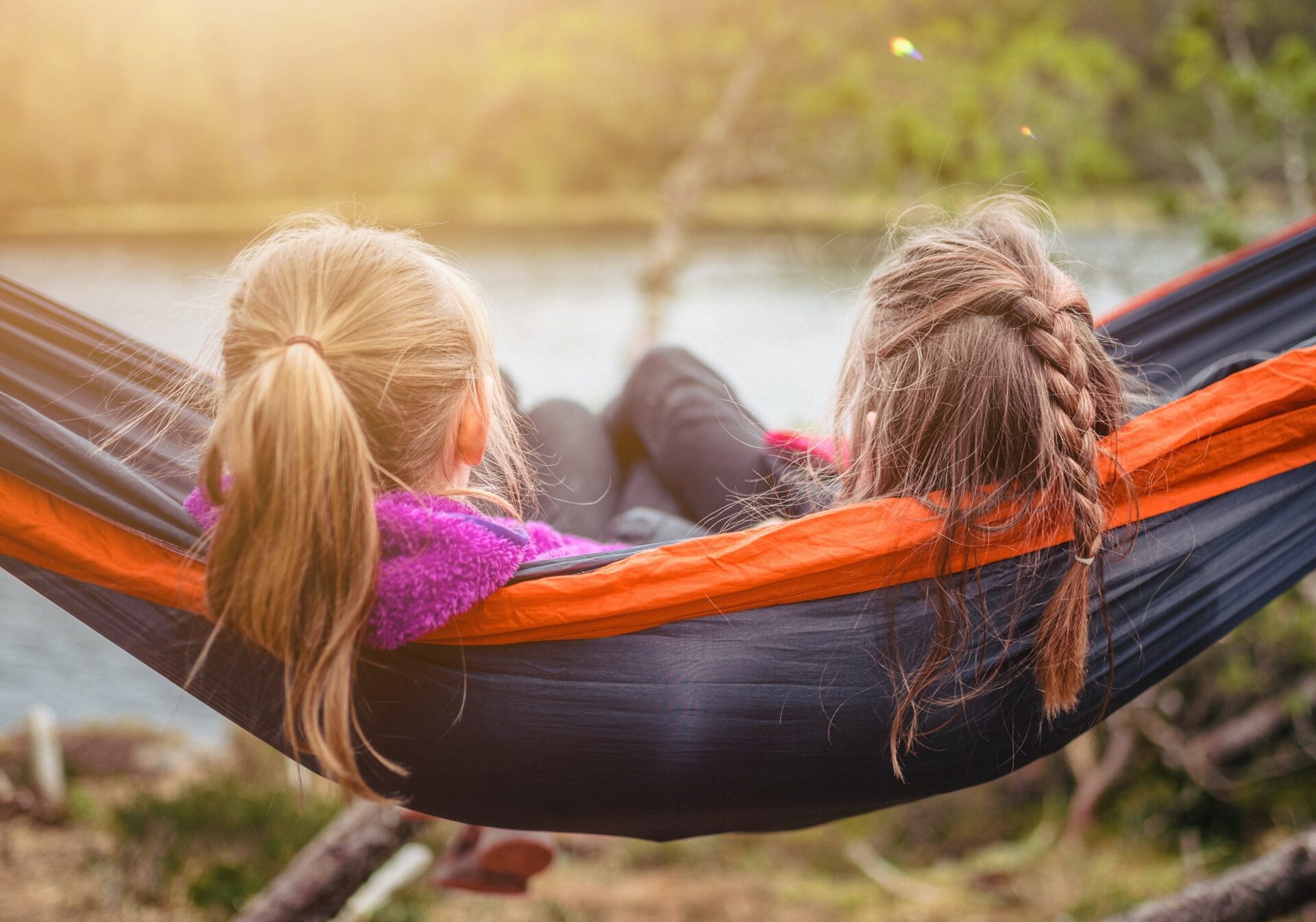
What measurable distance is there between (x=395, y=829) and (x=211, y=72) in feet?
13.6

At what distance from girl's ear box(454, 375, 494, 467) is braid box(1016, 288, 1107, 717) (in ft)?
1.56

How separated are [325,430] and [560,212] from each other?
4795 millimetres

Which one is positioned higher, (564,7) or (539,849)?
(564,7)

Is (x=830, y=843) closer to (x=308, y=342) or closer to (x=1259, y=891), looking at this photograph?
(x=1259, y=891)

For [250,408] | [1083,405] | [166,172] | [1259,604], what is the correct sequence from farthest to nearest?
[166,172] < [1259,604] < [1083,405] < [250,408]

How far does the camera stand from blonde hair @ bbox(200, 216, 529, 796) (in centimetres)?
67

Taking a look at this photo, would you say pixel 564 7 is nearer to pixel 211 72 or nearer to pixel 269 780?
pixel 211 72

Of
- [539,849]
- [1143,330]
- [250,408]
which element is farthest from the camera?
[539,849]

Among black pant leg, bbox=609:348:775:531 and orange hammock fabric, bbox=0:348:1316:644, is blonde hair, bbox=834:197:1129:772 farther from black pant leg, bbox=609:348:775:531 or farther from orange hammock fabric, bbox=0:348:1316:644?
black pant leg, bbox=609:348:775:531

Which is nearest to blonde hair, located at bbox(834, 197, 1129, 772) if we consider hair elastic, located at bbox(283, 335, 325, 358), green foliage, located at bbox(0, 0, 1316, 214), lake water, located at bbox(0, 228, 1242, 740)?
hair elastic, located at bbox(283, 335, 325, 358)

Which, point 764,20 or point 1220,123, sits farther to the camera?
point 764,20

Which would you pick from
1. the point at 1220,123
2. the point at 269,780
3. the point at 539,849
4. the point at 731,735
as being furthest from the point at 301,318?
the point at 1220,123

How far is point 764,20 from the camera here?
14.7ft

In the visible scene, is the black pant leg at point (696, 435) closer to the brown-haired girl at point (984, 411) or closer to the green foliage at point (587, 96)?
the brown-haired girl at point (984, 411)
